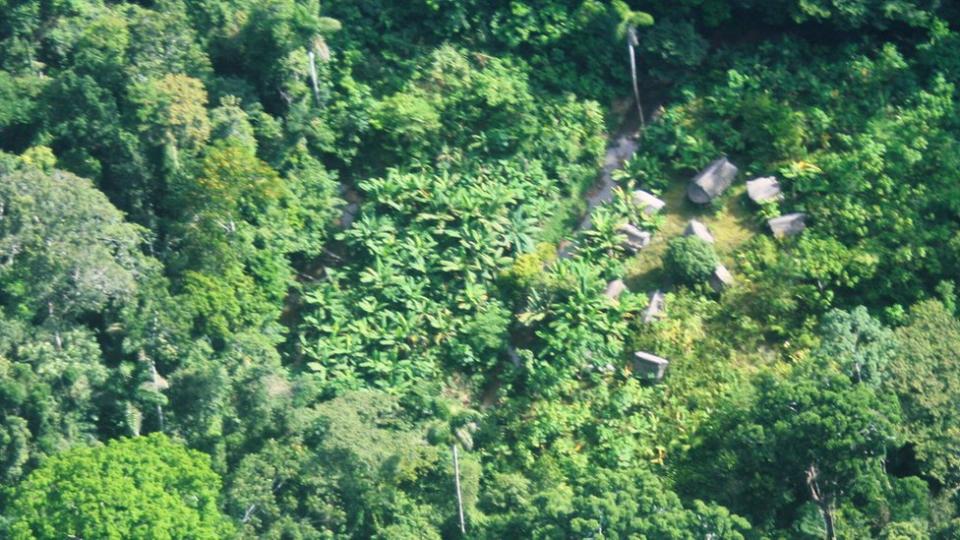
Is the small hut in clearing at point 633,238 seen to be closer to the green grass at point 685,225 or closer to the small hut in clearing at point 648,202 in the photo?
the green grass at point 685,225

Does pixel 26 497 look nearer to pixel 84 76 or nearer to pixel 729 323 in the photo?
pixel 84 76

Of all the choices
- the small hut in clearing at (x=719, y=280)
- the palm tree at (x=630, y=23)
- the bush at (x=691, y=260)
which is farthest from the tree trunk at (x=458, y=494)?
the palm tree at (x=630, y=23)

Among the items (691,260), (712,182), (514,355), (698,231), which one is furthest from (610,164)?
(514,355)

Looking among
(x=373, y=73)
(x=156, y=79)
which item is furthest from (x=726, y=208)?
(x=156, y=79)

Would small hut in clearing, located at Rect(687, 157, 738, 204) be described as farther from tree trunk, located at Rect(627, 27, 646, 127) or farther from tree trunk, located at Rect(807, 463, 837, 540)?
tree trunk, located at Rect(807, 463, 837, 540)

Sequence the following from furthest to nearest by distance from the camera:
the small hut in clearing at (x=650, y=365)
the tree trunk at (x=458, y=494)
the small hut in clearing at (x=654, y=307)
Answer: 1. the small hut in clearing at (x=654, y=307)
2. the small hut in clearing at (x=650, y=365)
3. the tree trunk at (x=458, y=494)

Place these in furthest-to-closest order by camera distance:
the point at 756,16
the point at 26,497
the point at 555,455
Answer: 1. the point at 756,16
2. the point at 555,455
3. the point at 26,497

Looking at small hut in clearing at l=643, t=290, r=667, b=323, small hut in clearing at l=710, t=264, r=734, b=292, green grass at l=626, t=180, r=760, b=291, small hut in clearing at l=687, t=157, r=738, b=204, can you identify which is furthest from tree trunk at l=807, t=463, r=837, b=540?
small hut in clearing at l=687, t=157, r=738, b=204
